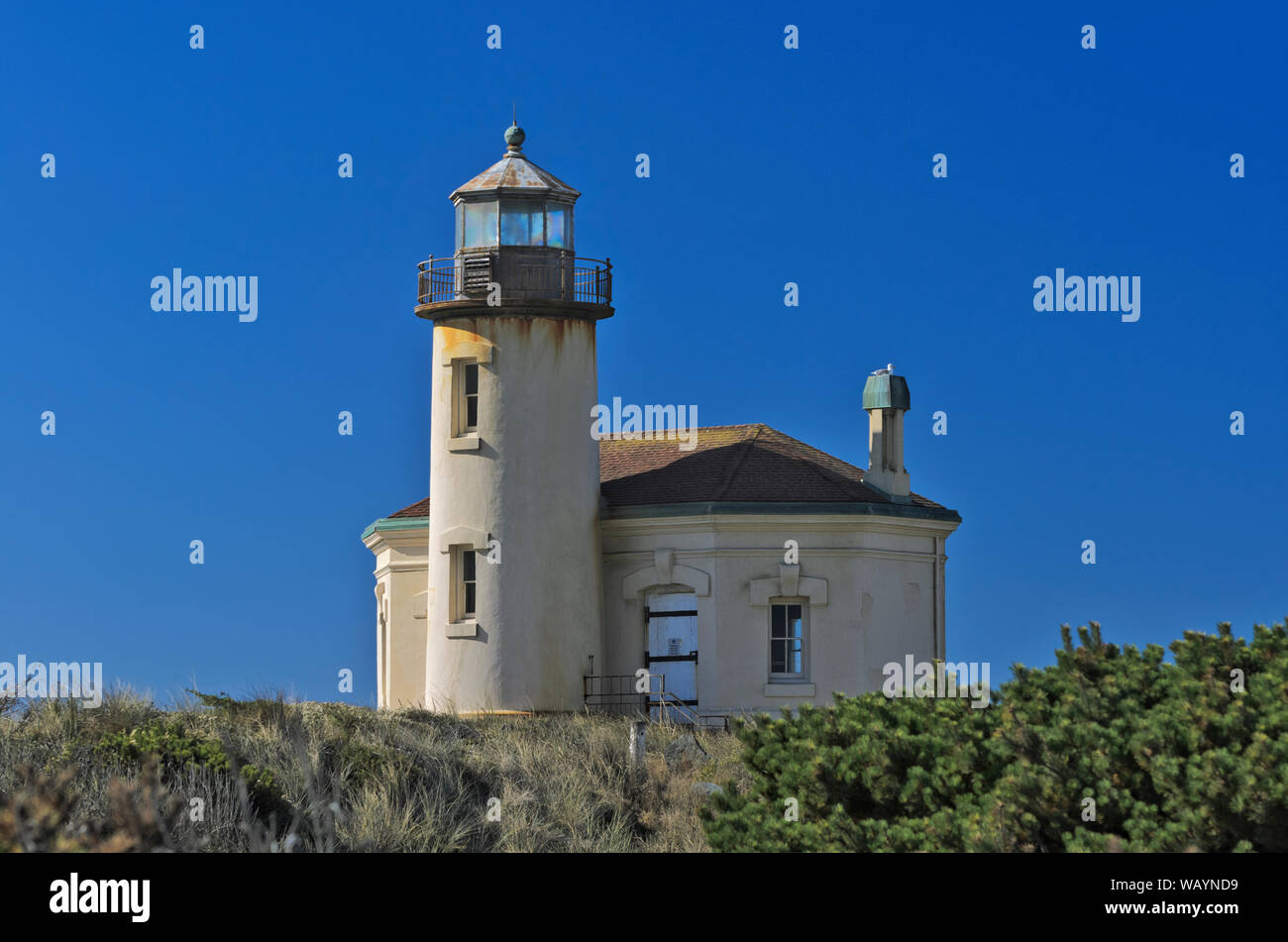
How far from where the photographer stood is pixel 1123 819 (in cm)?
1354

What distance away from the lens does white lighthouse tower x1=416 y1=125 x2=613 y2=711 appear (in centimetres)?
3269

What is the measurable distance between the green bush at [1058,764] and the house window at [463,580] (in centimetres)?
1596

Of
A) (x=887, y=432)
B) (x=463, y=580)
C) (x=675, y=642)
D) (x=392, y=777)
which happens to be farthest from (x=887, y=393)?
(x=392, y=777)

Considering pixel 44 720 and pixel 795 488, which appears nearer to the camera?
pixel 44 720

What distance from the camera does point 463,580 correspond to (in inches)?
1314

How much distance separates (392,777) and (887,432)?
16212 millimetres

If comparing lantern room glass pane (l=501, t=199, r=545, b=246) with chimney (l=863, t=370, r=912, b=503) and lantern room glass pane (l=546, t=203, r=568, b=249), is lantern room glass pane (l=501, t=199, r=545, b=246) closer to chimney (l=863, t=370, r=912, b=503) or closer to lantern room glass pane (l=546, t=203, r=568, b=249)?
lantern room glass pane (l=546, t=203, r=568, b=249)

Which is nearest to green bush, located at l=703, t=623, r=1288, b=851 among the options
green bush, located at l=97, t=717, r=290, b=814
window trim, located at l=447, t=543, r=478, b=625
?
green bush, located at l=97, t=717, r=290, b=814

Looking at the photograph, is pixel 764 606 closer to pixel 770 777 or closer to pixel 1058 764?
pixel 770 777
